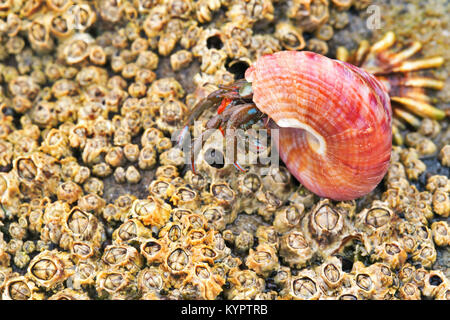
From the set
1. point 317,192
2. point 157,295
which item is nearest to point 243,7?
point 317,192

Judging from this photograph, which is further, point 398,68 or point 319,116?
point 398,68

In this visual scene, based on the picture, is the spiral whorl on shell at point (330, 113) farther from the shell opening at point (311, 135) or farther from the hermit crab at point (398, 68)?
the hermit crab at point (398, 68)

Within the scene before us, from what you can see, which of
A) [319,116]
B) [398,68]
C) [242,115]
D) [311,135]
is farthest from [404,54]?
[242,115]

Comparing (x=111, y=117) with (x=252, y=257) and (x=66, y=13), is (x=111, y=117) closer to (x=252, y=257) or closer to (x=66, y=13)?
(x=66, y=13)

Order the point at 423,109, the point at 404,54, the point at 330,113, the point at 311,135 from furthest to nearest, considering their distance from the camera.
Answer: the point at 404,54
the point at 423,109
the point at 311,135
the point at 330,113

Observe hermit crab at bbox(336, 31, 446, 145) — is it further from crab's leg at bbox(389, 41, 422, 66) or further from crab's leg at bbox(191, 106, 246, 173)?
crab's leg at bbox(191, 106, 246, 173)

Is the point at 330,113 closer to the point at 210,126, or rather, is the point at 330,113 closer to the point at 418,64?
the point at 210,126

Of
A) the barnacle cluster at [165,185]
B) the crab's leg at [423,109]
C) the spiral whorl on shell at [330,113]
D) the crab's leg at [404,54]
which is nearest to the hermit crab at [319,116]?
the spiral whorl on shell at [330,113]

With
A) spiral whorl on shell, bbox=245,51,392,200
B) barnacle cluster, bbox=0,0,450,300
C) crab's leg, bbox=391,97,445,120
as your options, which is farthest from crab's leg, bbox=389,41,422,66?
spiral whorl on shell, bbox=245,51,392,200
